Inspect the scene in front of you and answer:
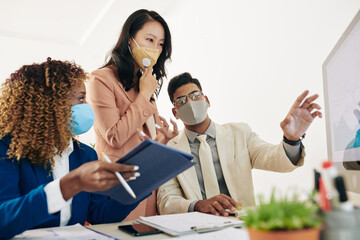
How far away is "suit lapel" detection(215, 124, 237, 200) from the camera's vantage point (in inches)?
64.0

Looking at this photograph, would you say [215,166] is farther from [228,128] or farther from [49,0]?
[49,0]

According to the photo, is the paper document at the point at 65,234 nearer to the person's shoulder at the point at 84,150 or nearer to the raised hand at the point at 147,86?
the person's shoulder at the point at 84,150

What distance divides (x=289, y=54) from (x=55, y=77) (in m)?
1.37

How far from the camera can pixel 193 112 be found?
1749 mm

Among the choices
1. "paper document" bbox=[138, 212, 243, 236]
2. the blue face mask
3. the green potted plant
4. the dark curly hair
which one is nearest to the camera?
the green potted plant

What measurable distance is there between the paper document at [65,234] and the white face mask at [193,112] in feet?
2.98

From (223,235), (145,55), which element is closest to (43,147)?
(223,235)

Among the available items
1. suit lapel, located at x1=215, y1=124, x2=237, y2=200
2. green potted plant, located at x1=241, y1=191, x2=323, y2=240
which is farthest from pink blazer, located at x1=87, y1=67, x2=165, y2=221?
green potted plant, located at x1=241, y1=191, x2=323, y2=240

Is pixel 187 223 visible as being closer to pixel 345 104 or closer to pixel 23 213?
pixel 23 213

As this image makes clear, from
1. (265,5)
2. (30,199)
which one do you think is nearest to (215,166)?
(30,199)

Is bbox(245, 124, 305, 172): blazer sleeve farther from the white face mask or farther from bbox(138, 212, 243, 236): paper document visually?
bbox(138, 212, 243, 236): paper document

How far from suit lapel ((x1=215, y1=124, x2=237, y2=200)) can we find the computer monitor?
0.52 meters

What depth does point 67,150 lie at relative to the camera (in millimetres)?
1152

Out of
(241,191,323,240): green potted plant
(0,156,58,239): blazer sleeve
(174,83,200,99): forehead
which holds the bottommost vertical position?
(0,156,58,239): blazer sleeve
